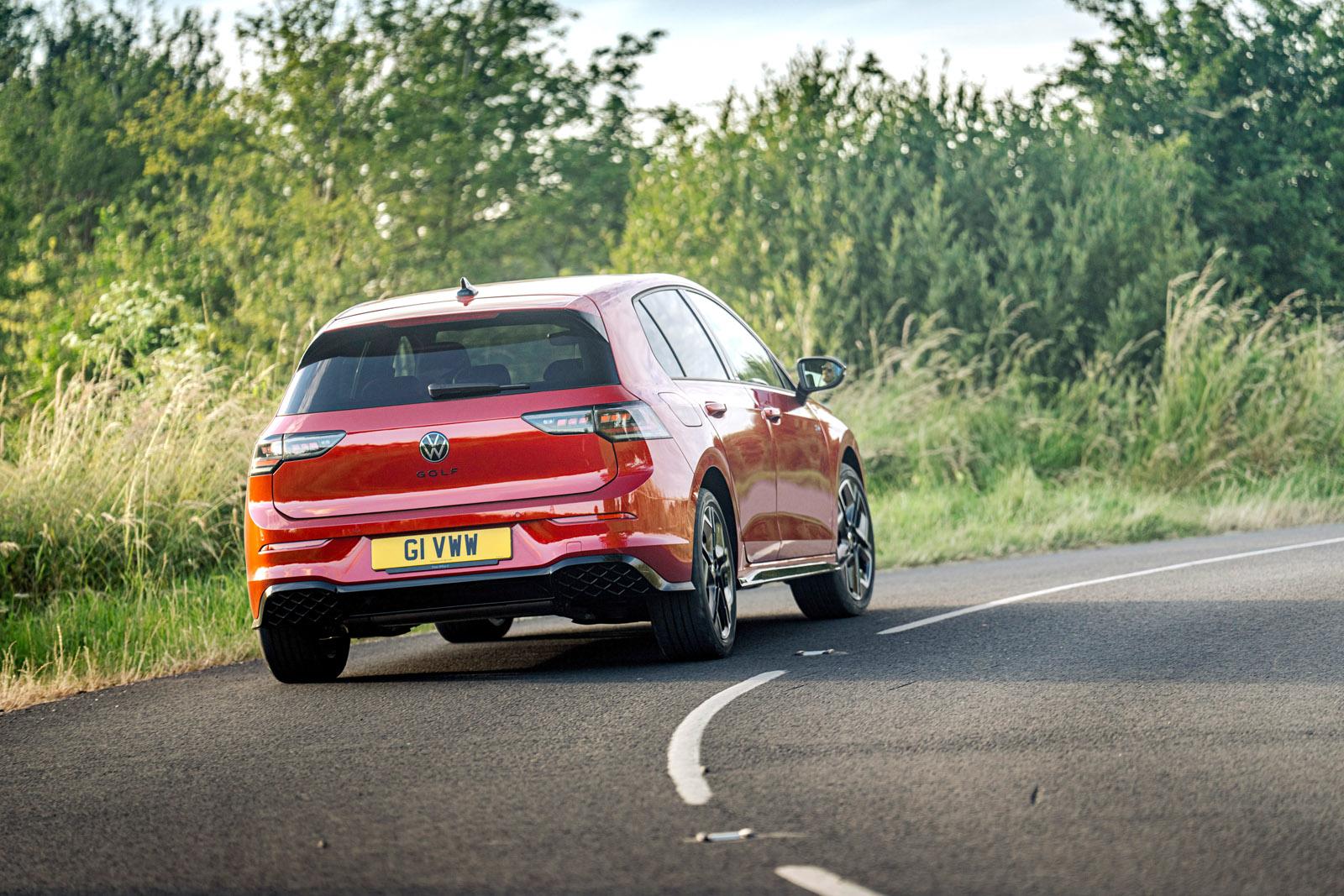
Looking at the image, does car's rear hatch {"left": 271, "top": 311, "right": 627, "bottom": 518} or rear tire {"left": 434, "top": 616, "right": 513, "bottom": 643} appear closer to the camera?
car's rear hatch {"left": 271, "top": 311, "right": 627, "bottom": 518}

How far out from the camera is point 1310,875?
441 cm

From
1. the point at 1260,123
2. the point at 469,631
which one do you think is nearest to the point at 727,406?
the point at 469,631

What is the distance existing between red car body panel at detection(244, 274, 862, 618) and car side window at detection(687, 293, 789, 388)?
1.30 metres

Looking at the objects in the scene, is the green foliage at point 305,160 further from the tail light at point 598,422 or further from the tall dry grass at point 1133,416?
the tail light at point 598,422

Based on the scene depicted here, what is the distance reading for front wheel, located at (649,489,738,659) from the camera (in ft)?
26.9

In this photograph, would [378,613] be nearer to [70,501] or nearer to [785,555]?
[785,555]

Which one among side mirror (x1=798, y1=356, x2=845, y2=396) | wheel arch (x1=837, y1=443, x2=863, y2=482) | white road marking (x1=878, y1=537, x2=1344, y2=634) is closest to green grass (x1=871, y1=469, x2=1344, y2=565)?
white road marking (x1=878, y1=537, x2=1344, y2=634)

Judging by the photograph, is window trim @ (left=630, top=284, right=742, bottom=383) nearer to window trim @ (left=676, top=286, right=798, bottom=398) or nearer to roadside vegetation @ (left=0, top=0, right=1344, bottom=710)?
window trim @ (left=676, top=286, right=798, bottom=398)

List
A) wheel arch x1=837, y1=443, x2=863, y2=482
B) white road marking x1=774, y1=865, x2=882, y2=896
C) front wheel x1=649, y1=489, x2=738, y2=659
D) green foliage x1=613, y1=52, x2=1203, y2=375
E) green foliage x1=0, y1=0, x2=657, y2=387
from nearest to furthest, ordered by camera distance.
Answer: white road marking x1=774, y1=865, x2=882, y2=896 < front wheel x1=649, y1=489, x2=738, y2=659 < wheel arch x1=837, y1=443, x2=863, y2=482 < green foliage x1=613, y1=52, x2=1203, y2=375 < green foliage x1=0, y1=0, x2=657, y2=387

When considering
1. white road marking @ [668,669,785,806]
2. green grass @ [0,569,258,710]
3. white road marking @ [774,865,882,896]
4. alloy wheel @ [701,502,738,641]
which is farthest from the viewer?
green grass @ [0,569,258,710]

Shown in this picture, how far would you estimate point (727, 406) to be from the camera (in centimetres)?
902

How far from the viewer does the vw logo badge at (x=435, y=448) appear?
25.9 feet

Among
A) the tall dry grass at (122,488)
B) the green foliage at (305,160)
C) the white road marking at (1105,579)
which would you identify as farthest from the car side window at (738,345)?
the green foliage at (305,160)

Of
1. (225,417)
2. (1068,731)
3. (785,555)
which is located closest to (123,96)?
(225,417)
